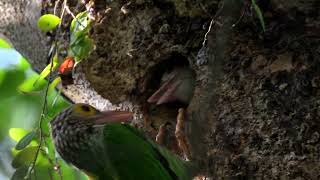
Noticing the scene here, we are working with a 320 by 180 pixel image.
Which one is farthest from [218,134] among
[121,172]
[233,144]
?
[121,172]

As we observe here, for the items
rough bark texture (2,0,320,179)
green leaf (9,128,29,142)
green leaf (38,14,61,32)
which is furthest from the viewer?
green leaf (9,128,29,142)

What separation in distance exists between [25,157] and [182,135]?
1.63 feet

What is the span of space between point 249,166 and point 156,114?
526 millimetres

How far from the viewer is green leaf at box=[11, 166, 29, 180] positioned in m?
1.85

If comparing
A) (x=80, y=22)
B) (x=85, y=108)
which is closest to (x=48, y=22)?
(x=80, y=22)

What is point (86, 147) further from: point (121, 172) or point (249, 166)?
point (249, 166)

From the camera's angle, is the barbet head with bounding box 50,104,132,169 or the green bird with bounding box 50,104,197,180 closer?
the green bird with bounding box 50,104,197,180

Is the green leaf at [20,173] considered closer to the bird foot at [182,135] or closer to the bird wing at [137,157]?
the bird wing at [137,157]

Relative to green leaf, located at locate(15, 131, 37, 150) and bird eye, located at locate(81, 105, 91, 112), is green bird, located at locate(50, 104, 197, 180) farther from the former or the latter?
green leaf, located at locate(15, 131, 37, 150)

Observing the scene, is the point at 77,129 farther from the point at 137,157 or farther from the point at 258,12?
the point at 258,12

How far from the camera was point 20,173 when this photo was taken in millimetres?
1878

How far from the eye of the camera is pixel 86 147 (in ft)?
6.63

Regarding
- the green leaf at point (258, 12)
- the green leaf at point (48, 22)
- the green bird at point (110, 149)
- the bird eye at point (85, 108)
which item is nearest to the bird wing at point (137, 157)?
the green bird at point (110, 149)

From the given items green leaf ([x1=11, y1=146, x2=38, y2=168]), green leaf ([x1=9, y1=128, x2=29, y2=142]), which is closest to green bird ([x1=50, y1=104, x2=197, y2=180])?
green leaf ([x1=11, y1=146, x2=38, y2=168])
